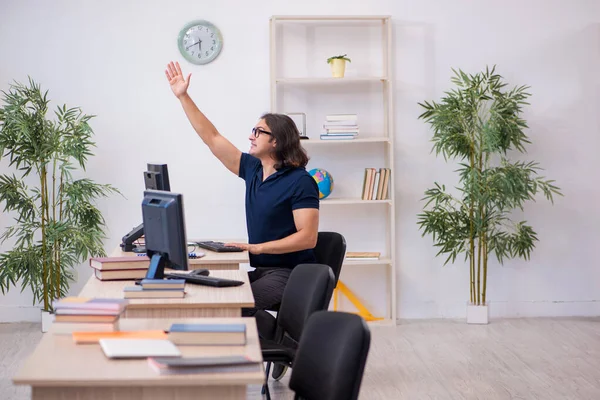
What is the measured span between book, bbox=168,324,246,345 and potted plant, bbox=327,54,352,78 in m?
4.10

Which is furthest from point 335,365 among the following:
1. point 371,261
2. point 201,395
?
point 371,261

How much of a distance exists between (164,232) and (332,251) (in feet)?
4.90

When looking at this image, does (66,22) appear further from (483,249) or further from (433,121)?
(483,249)

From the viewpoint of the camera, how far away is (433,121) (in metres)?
6.35

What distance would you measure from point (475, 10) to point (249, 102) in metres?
1.90

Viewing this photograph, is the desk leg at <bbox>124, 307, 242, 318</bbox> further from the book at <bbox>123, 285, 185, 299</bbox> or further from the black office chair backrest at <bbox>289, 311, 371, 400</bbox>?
the black office chair backrest at <bbox>289, 311, 371, 400</bbox>

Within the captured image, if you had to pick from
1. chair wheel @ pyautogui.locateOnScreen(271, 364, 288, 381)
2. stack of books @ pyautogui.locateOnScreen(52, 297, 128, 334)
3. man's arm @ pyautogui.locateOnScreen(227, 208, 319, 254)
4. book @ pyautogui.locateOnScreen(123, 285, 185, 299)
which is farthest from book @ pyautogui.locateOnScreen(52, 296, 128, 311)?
chair wheel @ pyautogui.locateOnScreen(271, 364, 288, 381)

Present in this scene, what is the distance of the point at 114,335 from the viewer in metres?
2.45

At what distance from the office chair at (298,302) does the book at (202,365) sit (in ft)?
2.94

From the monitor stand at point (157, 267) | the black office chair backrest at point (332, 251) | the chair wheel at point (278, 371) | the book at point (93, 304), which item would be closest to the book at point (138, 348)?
the book at point (93, 304)

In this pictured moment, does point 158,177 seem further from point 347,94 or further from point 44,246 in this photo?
point 347,94

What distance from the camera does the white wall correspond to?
6.36 meters

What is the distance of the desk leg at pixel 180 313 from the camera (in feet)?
9.89

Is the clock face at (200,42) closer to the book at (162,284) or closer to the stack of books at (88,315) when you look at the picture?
the book at (162,284)
